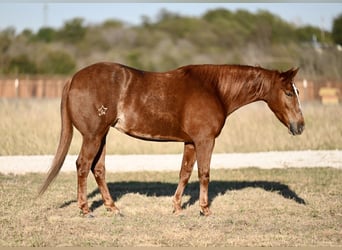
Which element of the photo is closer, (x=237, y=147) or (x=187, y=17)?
(x=237, y=147)

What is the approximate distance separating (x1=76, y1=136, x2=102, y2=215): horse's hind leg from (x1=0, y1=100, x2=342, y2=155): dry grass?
7238mm

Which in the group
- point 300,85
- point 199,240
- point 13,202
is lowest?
point 300,85

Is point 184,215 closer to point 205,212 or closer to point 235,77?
point 205,212

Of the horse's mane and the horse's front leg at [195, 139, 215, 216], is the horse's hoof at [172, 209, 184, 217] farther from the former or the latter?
the horse's mane

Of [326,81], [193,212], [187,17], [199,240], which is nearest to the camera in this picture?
[199,240]

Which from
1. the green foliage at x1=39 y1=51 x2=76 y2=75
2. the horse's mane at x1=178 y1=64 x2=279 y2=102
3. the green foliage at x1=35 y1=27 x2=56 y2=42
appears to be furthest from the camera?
the green foliage at x1=35 y1=27 x2=56 y2=42

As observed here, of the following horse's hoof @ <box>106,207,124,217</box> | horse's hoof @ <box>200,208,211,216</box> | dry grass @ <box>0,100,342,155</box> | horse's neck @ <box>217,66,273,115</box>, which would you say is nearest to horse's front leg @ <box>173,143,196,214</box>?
horse's hoof @ <box>200,208,211,216</box>

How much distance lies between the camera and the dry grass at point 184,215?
655 centimetres

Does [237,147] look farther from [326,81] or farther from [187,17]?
[187,17]

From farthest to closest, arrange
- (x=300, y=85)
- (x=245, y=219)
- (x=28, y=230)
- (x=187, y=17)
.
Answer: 1. (x=187, y=17)
2. (x=300, y=85)
3. (x=245, y=219)
4. (x=28, y=230)

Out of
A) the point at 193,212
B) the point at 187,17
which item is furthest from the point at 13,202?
the point at 187,17

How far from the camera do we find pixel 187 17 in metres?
60.1

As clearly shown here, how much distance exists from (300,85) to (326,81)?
2419 millimetres

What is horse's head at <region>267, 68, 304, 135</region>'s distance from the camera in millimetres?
8422
